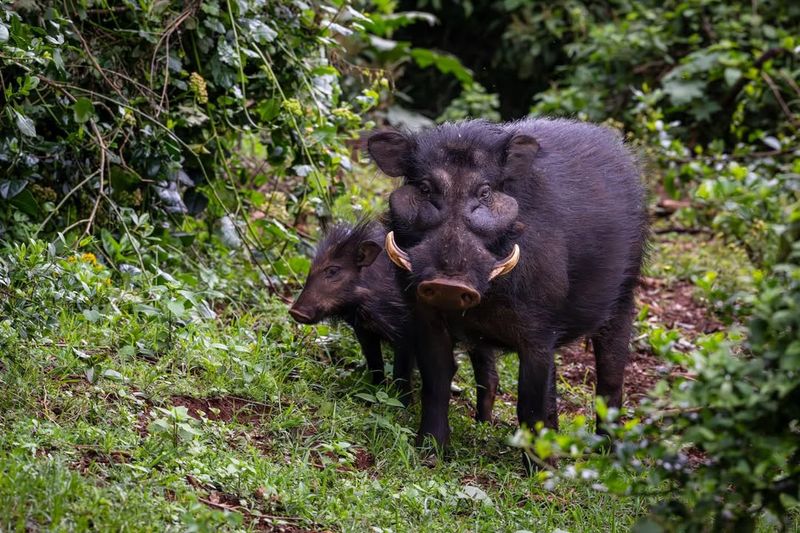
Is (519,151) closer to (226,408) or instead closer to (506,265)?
(506,265)

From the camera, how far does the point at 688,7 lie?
10789mm

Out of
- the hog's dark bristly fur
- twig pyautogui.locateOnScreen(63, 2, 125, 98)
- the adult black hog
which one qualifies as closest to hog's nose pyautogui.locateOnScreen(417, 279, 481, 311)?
the adult black hog

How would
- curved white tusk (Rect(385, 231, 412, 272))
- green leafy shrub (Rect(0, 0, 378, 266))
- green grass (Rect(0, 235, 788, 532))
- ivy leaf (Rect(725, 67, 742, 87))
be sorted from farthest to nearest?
ivy leaf (Rect(725, 67, 742, 87)) → green leafy shrub (Rect(0, 0, 378, 266)) → curved white tusk (Rect(385, 231, 412, 272)) → green grass (Rect(0, 235, 788, 532))

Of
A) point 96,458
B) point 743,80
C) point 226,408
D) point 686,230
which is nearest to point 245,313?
point 226,408

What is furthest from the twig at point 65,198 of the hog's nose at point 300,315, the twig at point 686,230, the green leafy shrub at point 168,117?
→ the twig at point 686,230

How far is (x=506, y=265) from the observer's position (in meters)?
4.74

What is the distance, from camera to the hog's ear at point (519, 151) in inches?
198

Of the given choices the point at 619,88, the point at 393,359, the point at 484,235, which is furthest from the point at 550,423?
the point at 619,88

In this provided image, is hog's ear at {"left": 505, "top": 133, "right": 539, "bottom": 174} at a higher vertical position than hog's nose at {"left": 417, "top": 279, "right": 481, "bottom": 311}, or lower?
higher

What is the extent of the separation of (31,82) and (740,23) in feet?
24.4

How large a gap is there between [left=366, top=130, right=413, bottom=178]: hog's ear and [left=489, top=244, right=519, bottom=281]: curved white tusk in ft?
2.39

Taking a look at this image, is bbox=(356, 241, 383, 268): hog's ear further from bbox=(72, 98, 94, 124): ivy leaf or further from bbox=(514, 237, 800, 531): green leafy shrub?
bbox=(514, 237, 800, 531): green leafy shrub

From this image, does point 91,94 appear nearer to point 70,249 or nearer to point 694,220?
point 70,249

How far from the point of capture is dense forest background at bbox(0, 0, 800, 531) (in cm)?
335
